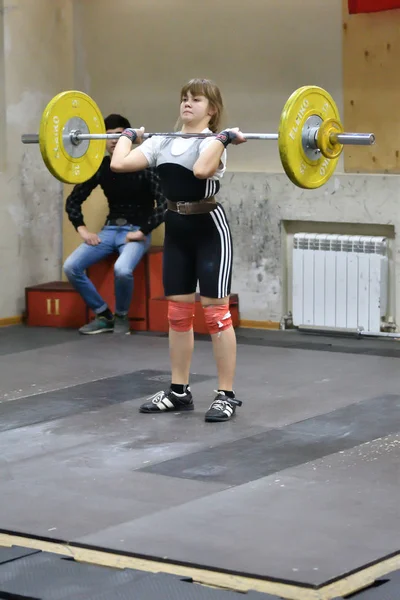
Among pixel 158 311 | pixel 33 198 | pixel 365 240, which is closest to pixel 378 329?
pixel 365 240

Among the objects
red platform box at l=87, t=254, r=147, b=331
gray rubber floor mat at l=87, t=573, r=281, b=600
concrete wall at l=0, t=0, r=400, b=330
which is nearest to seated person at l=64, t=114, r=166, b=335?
red platform box at l=87, t=254, r=147, b=331

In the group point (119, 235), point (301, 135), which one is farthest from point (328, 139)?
point (119, 235)

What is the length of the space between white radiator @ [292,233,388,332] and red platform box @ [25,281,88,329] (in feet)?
4.37

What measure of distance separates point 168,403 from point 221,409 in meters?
0.28

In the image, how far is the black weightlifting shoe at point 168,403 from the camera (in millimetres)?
5152

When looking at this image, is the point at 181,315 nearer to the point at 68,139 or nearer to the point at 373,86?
the point at 68,139

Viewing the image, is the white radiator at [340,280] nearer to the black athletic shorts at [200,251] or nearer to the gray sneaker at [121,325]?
the gray sneaker at [121,325]

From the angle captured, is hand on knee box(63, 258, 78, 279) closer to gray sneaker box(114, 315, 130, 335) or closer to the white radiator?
gray sneaker box(114, 315, 130, 335)

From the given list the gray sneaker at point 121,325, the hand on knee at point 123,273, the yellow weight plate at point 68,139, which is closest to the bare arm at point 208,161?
the yellow weight plate at point 68,139

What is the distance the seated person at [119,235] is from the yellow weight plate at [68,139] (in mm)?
1236

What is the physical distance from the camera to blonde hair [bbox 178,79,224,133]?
4.89 metres

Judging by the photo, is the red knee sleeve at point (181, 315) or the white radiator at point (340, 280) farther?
the white radiator at point (340, 280)

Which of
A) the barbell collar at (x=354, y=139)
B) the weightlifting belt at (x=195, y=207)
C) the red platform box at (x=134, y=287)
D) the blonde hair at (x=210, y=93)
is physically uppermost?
the blonde hair at (x=210, y=93)

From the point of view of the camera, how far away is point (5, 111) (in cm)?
761
